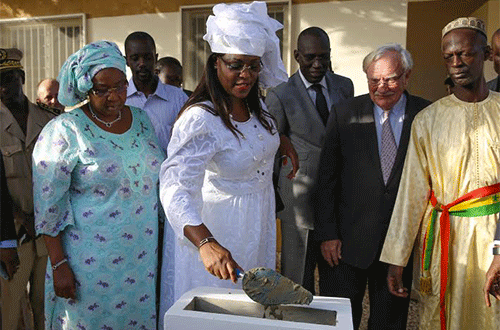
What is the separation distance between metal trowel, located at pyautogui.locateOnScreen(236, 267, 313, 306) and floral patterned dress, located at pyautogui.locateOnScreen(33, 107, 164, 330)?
0.99m

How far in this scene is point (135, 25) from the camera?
7.37m

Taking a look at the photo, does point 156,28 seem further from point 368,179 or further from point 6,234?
point 368,179

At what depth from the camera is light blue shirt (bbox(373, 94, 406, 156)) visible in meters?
2.66

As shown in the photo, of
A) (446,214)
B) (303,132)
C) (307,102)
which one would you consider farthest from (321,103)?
(446,214)

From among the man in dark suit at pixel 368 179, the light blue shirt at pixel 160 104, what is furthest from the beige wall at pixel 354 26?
the man in dark suit at pixel 368 179

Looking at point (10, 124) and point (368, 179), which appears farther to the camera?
point (10, 124)

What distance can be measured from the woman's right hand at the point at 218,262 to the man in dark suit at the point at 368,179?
1.19m

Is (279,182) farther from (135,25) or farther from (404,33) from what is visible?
(135,25)

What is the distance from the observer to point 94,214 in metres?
2.27

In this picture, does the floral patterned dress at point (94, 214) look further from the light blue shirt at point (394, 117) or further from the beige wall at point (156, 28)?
the beige wall at point (156, 28)

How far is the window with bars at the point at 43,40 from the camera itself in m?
7.89

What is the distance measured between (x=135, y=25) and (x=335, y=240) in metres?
5.70

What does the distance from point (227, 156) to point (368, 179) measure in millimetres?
964

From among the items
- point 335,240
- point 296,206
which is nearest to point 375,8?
point 296,206
